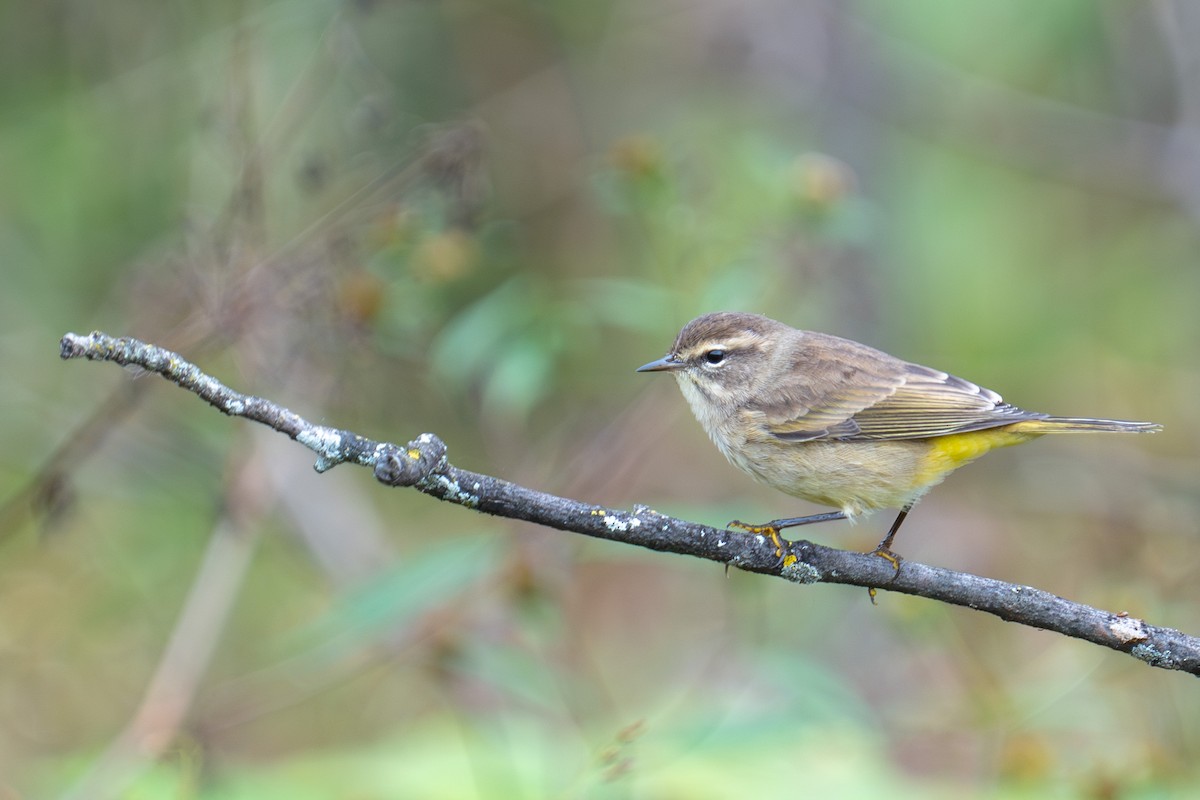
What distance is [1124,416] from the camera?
26.1 feet

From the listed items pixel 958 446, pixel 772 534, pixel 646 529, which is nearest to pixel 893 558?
pixel 772 534

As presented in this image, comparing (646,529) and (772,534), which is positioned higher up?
(772,534)

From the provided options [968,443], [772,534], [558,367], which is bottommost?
[772,534]

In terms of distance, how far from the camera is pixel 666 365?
170 inches

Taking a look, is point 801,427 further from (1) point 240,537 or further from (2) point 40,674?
(2) point 40,674

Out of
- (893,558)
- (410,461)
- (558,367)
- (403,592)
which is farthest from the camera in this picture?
(558,367)

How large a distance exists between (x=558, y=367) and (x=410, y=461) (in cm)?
567

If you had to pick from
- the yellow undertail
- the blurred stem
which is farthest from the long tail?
the blurred stem

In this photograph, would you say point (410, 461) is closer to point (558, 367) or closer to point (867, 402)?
point (867, 402)

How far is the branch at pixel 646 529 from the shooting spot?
222 centimetres

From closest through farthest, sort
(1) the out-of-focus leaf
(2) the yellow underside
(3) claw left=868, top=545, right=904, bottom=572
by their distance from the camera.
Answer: (3) claw left=868, top=545, right=904, bottom=572 < (1) the out-of-focus leaf < (2) the yellow underside

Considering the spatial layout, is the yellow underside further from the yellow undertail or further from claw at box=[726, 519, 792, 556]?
claw at box=[726, 519, 792, 556]

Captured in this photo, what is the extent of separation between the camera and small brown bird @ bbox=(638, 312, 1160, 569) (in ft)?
13.0

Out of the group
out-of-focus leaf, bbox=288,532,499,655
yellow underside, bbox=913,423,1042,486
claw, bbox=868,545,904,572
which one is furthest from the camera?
yellow underside, bbox=913,423,1042,486
